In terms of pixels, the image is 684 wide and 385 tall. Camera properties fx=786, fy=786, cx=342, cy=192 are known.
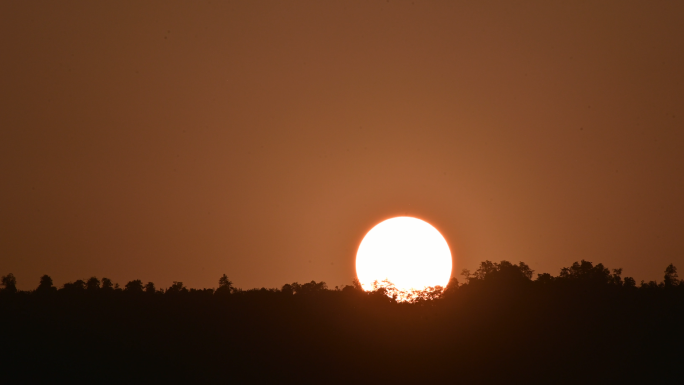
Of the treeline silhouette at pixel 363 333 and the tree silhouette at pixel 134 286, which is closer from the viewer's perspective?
the treeline silhouette at pixel 363 333

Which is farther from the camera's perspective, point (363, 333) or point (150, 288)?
point (150, 288)

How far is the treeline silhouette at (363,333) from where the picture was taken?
8081cm

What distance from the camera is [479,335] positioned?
90.9 metres

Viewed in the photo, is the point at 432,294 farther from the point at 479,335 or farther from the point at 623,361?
the point at 623,361

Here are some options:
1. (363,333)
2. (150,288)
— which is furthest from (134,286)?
(363,333)

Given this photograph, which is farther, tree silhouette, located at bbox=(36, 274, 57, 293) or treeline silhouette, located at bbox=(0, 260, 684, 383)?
tree silhouette, located at bbox=(36, 274, 57, 293)

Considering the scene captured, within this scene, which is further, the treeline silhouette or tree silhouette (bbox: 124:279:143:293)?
tree silhouette (bbox: 124:279:143:293)

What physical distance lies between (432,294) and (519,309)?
466 inches

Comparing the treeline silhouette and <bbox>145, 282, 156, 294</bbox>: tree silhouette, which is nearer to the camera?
the treeline silhouette

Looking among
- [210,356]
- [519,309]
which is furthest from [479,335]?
[210,356]

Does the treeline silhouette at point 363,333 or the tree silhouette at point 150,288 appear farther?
the tree silhouette at point 150,288

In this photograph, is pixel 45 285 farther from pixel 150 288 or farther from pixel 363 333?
pixel 363 333

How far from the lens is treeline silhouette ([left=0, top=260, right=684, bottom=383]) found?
80812 millimetres

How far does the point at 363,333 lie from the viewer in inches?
3654
